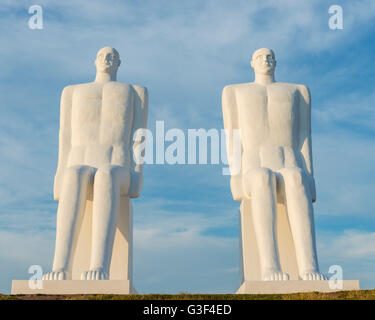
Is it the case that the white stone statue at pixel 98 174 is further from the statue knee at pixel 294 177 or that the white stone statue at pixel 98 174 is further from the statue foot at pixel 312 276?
the statue foot at pixel 312 276

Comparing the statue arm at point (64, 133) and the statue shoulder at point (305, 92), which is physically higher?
the statue shoulder at point (305, 92)

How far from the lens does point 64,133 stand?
1235 centimetres

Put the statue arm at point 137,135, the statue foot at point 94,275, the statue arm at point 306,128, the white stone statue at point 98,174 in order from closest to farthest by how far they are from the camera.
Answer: the statue foot at point 94,275
the white stone statue at point 98,174
the statue arm at point 137,135
the statue arm at point 306,128

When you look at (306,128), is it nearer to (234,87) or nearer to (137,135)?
(234,87)

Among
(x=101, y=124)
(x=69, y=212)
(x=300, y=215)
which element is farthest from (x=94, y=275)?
(x=300, y=215)

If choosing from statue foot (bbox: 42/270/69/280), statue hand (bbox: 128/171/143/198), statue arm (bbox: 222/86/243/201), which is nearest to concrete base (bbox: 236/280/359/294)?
statue arm (bbox: 222/86/243/201)

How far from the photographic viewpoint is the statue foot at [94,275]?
10.5m

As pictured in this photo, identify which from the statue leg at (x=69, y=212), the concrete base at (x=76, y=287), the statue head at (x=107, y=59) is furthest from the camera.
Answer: the statue head at (x=107, y=59)

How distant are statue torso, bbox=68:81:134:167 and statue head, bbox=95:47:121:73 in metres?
0.32

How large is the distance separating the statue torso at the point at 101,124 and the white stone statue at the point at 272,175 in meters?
1.86

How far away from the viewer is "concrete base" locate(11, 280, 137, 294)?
33.4ft

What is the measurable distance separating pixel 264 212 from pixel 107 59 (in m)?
4.17

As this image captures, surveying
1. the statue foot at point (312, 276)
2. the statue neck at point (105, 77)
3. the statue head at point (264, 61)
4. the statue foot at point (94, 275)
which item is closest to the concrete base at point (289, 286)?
the statue foot at point (312, 276)
